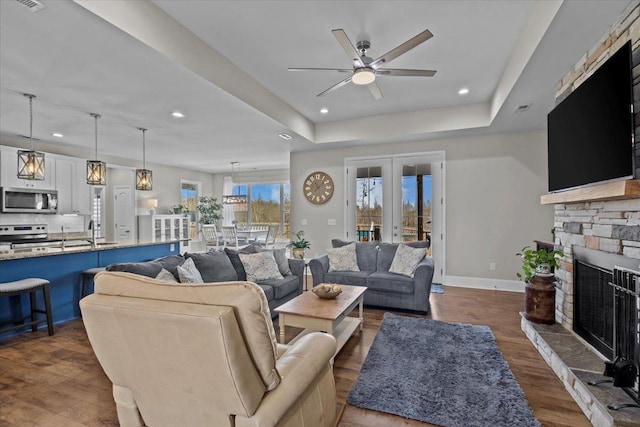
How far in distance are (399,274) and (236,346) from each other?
11.0 ft

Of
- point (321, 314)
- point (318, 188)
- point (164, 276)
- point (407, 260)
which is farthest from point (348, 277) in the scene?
point (318, 188)

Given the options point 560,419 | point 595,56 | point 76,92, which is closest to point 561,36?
point 595,56

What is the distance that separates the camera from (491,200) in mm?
5277

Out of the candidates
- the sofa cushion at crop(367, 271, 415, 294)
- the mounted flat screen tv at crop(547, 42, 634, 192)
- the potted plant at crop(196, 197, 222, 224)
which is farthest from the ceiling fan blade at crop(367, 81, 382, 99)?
the potted plant at crop(196, 197, 222, 224)

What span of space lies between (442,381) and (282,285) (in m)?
2.04

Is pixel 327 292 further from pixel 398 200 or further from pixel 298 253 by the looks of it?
pixel 398 200

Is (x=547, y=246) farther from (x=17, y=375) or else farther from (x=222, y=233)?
(x=222, y=233)

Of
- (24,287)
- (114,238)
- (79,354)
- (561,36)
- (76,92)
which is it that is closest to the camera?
(561,36)

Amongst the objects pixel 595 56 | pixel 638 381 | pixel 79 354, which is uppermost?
pixel 595 56

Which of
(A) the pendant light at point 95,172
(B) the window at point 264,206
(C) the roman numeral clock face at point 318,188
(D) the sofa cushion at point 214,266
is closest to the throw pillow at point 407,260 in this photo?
(D) the sofa cushion at point 214,266

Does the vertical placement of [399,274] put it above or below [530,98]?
below

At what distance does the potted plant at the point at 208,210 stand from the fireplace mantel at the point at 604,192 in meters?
8.68

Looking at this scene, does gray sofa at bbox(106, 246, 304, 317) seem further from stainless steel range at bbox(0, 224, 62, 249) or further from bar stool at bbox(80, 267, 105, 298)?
stainless steel range at bbox(0, 224, 62, 249)

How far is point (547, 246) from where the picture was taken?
423 cm
